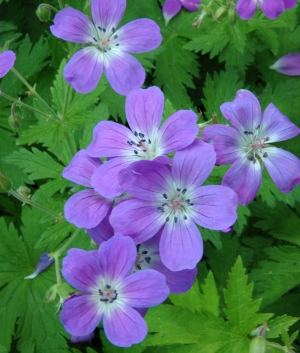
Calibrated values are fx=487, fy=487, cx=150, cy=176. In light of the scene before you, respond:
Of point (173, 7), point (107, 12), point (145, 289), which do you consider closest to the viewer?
point (145, 289)

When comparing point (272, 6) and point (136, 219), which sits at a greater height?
point (272, 6)

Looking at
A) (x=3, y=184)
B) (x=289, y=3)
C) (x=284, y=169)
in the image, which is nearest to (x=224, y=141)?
(x=284, y=169)

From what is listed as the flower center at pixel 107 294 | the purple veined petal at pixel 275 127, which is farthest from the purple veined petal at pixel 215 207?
the purple veined petal at pixel 275 127

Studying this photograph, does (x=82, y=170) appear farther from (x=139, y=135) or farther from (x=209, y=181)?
(x=209, y=181)

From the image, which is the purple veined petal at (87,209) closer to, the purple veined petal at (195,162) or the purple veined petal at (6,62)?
the purple veined petal at (195,162)

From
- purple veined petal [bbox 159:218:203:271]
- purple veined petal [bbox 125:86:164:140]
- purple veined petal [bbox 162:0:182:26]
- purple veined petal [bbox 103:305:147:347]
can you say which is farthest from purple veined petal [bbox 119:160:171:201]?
purple veined petal [bbox 162:0:182:26]

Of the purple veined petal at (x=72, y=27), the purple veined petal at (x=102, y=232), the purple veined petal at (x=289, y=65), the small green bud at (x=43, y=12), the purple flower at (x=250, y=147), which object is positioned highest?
the purple veined petal at (x=289, y=65)
